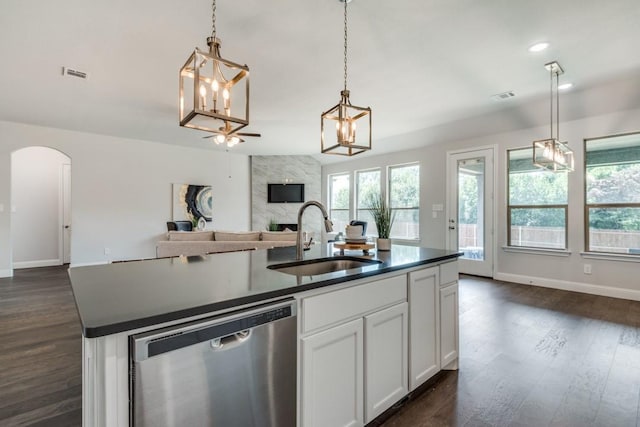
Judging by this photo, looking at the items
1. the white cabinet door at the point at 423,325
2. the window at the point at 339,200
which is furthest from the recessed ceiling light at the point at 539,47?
the window at the point at 339,200

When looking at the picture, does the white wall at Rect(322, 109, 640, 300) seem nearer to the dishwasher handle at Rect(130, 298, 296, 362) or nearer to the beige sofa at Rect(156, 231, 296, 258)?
the beige sofa at Rect(156, 231, 296, 258)

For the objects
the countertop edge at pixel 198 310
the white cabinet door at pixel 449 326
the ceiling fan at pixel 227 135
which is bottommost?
the white cabinet door at pixel 449 326

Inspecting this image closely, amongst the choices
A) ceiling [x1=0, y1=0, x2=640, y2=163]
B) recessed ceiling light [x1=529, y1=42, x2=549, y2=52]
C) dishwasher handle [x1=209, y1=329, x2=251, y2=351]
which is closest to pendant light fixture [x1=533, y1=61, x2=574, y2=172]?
ceiling [x1=0, y1=0, x2=640, y2=163]

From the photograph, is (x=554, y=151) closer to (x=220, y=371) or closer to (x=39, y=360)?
(x=220, y=371)

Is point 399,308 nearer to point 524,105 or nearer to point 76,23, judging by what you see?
point 76,23

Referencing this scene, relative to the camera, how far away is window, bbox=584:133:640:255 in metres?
4.10

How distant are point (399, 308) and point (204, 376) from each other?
3.69ft

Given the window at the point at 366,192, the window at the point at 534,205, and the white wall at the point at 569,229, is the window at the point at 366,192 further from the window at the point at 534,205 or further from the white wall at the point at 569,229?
the window at the point at 534,205

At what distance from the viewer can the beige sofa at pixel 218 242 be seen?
4488 mm

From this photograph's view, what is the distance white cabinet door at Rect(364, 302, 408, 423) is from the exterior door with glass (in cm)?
437

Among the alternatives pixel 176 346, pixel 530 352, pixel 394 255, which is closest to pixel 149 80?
pixel 394 255

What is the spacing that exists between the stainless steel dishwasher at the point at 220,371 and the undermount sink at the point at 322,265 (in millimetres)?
676

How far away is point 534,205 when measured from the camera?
195 inches

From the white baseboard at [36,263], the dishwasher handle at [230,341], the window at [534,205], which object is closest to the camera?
the dishwasher handle at [230,341]
